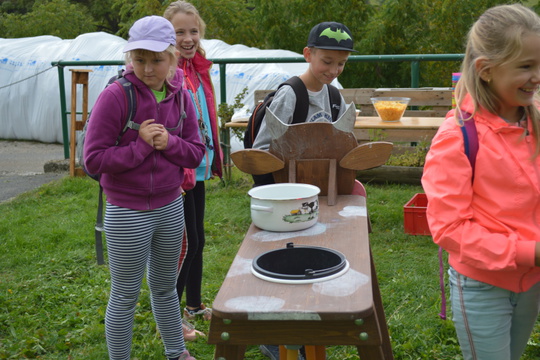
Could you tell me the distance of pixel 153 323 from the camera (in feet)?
11.8

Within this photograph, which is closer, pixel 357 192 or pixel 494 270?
pixel 494 270

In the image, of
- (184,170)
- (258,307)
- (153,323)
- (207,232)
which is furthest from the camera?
(207,232)

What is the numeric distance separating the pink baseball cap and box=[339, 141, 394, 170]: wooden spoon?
85 cm

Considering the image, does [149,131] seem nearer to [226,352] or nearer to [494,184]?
[226,352]

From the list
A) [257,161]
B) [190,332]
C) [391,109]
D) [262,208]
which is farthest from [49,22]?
[262,208]

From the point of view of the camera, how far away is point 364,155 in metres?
2.48

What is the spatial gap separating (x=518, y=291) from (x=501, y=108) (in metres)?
0.53

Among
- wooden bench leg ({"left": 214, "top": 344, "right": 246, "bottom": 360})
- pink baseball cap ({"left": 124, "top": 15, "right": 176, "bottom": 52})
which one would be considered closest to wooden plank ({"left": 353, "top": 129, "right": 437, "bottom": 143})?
pink baseball cap ({"left": 124, "top": 15, "right": 176, "bottom": 52})

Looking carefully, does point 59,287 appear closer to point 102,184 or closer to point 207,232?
point 207,232

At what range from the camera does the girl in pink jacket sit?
1.71 m

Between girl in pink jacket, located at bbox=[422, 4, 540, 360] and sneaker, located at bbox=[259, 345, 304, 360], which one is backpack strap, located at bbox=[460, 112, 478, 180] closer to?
girl in pink jacket, located at bbox=[422, 4, 540, 360]

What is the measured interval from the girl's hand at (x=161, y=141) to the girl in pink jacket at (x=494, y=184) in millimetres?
1127

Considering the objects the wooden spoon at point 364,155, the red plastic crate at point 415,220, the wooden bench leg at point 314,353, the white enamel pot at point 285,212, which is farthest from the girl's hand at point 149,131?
the red plastic crate at point 415,220

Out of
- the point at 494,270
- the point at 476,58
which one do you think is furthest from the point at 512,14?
the point at 494,270
